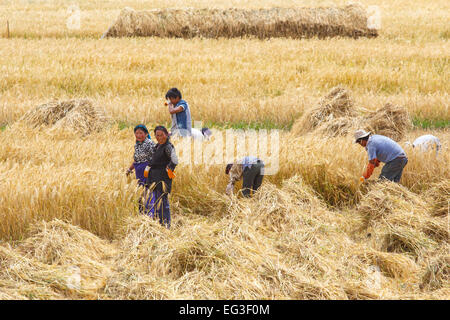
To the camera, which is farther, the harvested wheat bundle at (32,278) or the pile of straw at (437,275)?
the pile of straw at (437,275)

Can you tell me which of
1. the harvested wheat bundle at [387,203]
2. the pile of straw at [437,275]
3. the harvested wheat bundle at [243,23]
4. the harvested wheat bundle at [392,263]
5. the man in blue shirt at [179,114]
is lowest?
the harvested wheat bundle at [392,263]

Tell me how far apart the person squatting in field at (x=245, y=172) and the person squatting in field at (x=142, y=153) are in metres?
0.95

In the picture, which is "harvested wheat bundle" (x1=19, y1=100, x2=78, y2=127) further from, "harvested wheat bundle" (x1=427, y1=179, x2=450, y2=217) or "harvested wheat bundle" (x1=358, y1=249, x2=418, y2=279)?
"harvested wheat bundle" (x1=358, y1=249, x2=418, y2=279)

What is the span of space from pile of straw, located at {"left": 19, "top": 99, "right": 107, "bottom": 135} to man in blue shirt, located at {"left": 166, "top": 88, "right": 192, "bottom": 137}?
7.26ft

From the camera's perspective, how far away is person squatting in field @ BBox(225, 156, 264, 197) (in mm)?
6992

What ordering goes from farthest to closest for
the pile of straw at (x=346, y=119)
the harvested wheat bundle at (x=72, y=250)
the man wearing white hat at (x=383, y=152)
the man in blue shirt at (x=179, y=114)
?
the pile of straw at (x=346, y=119)
the man in blue shirt at (x=179, y=114)
the man wearing white hat at (x=383, y=152)
the harvested wheat bundle at (x=72, y=250)

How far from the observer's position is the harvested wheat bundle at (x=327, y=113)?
1052cm

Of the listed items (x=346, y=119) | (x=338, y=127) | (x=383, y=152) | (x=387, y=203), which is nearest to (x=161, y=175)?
Answer: (x=387, y=203)

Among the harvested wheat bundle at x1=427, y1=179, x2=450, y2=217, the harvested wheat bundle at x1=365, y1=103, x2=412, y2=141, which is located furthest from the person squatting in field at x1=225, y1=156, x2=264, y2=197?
the harvested wheat bundle at x1=365, y1=103, x2=412, y2=141

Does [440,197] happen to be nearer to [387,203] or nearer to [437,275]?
[387,203]

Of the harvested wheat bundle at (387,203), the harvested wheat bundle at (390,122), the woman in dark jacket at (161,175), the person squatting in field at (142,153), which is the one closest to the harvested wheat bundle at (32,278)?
the woman in dark jacket at (161,175)

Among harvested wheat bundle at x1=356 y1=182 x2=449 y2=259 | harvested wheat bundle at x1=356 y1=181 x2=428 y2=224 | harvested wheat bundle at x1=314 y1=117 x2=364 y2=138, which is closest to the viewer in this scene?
harvested wheat bundle at x1=356 y1=182 x2=449 y2=259

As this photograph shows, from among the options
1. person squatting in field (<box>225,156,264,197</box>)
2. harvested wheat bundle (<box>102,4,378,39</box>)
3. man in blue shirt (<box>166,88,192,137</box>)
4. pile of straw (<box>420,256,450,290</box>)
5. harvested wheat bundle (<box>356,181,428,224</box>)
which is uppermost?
harvested wheat bundle (<box>102,4,378,39</box>)

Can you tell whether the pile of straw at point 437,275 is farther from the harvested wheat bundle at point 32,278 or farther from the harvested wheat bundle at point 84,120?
the harvested wheat bundle at point 84,120
